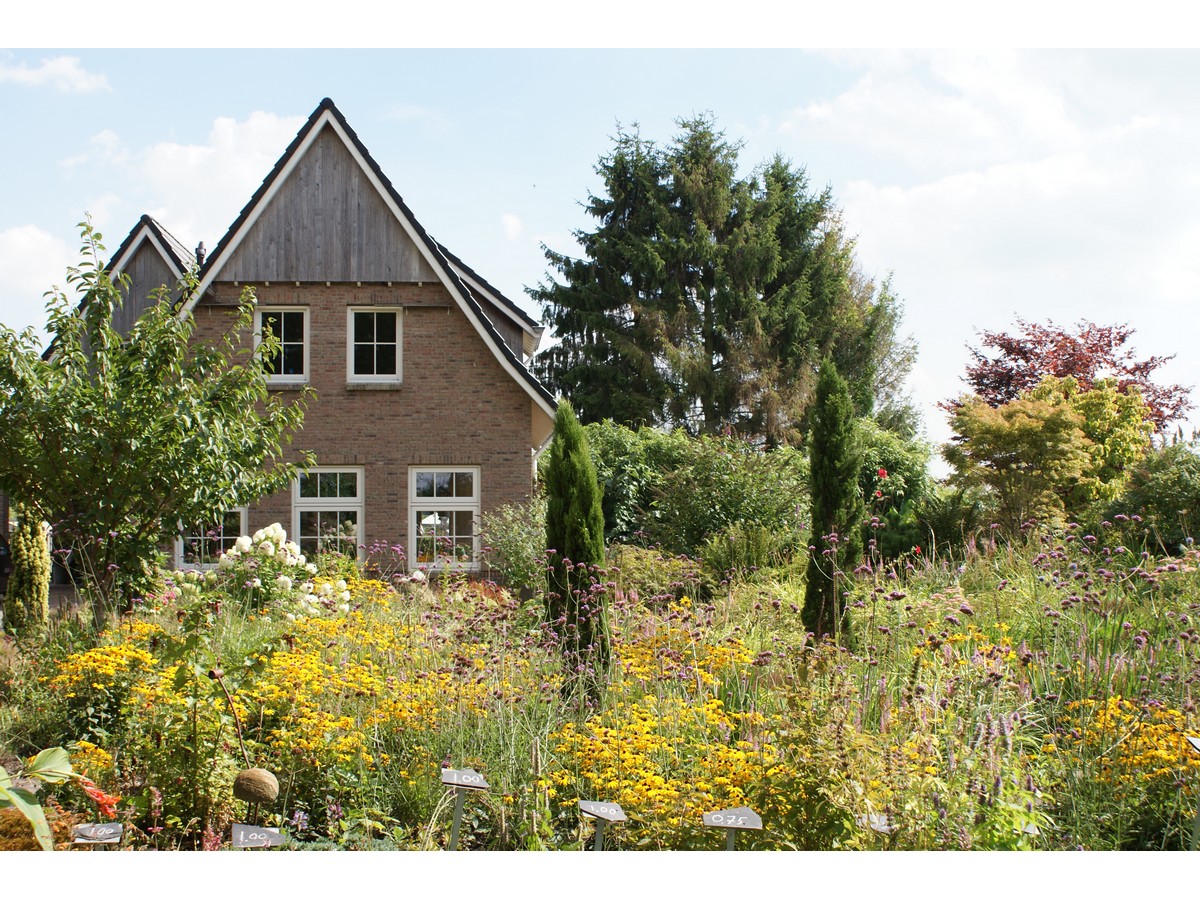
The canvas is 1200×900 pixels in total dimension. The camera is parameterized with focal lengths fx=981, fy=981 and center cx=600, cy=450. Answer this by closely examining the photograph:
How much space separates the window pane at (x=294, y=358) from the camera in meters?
17.0

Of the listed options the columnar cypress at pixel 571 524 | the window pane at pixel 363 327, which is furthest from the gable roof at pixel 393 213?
the columnar cypress at pixel 571 524

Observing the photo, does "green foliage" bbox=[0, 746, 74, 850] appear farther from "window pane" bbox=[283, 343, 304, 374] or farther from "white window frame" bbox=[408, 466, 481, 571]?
"window pane" bbox=[283, 343, 304, 374]

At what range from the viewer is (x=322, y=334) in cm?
1686

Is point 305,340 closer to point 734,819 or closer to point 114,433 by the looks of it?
point 114,433

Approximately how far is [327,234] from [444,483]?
465 centimetres

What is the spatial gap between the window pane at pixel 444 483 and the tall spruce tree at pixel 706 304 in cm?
1327

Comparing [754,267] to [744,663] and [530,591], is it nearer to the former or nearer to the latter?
[530,591]

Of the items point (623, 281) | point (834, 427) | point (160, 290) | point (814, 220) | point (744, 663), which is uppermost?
point (814, 220)

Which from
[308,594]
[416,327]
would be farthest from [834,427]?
[416,327]

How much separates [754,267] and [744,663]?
2618 cm

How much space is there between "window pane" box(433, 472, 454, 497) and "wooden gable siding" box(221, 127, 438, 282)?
3.35 m

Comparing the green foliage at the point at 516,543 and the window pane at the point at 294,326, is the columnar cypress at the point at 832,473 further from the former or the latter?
the window pane at the point at 294,326

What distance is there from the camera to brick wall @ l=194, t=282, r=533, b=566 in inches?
653

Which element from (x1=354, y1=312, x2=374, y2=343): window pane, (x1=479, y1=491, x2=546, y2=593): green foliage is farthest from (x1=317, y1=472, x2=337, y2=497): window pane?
(x1=479, y1=491, x2=546, y2=593): green foliage
